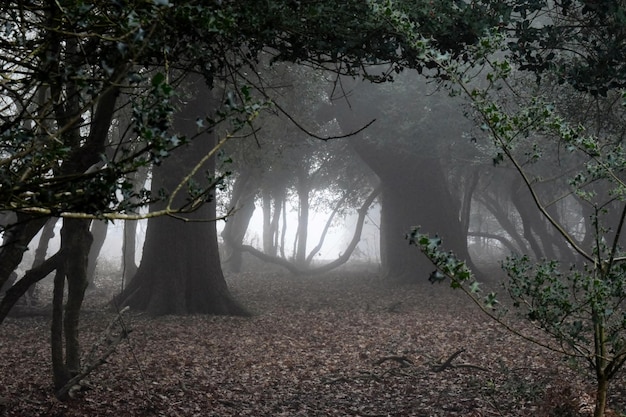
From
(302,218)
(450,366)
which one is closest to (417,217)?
(302,218)

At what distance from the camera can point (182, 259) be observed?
1678 centimetres

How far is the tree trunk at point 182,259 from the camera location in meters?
16.5

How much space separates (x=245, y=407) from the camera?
917 centimetres

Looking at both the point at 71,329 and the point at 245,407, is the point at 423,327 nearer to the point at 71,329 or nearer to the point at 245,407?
the point at 245,407

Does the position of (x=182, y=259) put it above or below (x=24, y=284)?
above

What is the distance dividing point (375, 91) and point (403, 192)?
4.11 metres

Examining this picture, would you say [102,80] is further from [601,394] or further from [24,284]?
[24,284]

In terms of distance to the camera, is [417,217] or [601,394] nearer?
[601,394]

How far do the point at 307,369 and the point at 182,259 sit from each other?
21.1 feet

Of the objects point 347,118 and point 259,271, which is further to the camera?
A: point 259,271

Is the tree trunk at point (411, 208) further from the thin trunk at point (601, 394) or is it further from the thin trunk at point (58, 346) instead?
the thin trunk at point (601, 394)

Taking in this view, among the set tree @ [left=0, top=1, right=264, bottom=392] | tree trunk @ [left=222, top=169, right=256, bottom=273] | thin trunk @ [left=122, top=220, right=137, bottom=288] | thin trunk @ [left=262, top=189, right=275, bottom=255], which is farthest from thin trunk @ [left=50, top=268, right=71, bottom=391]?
thin trunk @ [left=262, top=189, right=275, bottom=255]

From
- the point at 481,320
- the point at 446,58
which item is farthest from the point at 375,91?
the point at 446,58

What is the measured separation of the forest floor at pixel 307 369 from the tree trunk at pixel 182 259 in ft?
2.21
